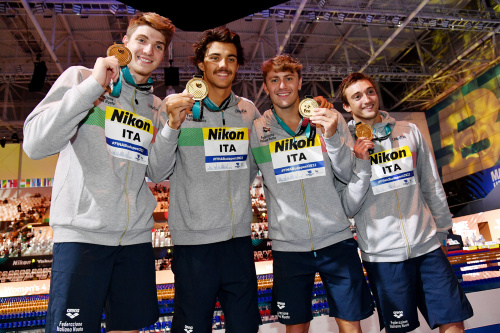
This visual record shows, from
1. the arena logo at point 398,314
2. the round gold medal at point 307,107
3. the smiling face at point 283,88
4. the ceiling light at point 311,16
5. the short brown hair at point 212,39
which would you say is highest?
the ceiling light at point 311,16

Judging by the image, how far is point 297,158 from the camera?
233cm

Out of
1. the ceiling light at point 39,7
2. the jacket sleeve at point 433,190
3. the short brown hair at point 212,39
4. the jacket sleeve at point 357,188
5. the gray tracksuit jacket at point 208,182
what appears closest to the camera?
the gray tracksuit jacket at point 208,182

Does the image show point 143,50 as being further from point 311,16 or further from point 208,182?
point 311,16

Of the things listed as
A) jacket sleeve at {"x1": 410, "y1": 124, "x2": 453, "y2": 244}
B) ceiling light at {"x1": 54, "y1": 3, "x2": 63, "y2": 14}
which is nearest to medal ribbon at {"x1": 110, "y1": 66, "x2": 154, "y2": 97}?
jacket sleeve at {"x1": 410, "y1": 124, "x2": 453, "y2": 244}

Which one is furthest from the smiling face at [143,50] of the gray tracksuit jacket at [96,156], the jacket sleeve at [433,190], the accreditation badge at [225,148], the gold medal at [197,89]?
the jacket sleeve at [433,190]

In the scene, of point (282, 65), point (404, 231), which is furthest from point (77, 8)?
point (404, 231)

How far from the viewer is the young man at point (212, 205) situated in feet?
6.56

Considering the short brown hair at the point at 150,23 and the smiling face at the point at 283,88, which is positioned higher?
the short brown hair at the point at 150,23

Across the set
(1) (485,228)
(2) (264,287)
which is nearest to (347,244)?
(2) (264,287)

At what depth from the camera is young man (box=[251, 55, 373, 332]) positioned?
2139 mm

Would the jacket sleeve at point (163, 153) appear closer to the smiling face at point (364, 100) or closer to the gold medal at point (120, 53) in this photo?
the gold medal at point (120, 53)

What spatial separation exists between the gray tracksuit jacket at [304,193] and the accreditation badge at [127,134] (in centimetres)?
77

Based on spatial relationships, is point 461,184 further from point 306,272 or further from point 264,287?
point 306,272

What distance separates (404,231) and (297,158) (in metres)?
0.87
